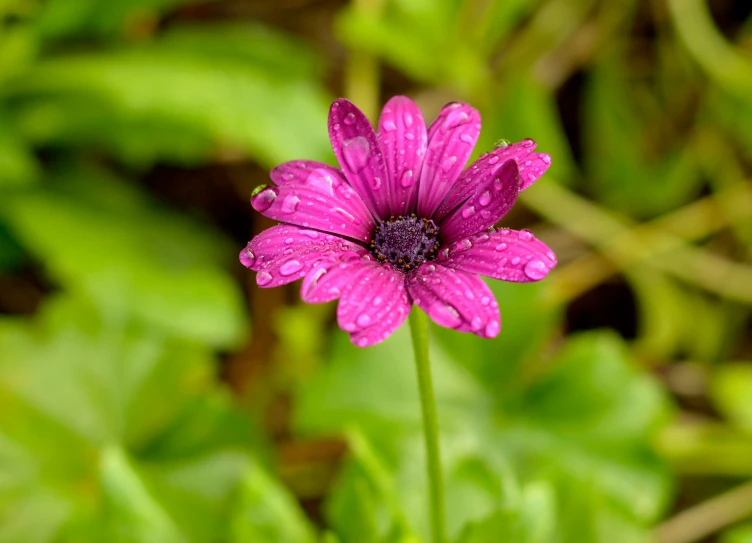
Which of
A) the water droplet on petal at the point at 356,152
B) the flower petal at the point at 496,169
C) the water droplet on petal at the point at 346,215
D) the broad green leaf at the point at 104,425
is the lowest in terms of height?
the flower petal at the point at 496,169

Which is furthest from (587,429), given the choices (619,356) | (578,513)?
(578,513)

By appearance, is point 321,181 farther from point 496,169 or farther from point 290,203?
point 496,169

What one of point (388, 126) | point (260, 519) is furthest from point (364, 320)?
point (260, 519)

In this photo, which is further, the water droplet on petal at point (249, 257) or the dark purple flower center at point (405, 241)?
the dark purple flower center at point (405, 241)

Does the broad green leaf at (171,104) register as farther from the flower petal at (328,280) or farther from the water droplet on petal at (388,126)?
the flower petal at (328,280)

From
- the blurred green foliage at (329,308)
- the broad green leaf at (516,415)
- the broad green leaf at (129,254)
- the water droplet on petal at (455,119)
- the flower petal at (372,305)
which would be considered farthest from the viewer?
the broad green leaf at (129,254)

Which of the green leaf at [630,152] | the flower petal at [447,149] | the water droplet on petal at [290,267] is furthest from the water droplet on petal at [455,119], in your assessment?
the green leaf at [630,152]
